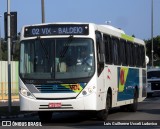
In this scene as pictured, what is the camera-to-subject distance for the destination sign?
17281 mm

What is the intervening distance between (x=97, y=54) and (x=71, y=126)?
2.54m

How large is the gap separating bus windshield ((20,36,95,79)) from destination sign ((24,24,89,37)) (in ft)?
0.74

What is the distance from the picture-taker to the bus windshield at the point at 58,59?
16.9 m

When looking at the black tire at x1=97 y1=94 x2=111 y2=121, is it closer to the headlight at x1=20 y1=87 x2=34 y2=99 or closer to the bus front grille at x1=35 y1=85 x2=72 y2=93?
the bus front grille at x1=35 y1=85 x2=72 y2=93

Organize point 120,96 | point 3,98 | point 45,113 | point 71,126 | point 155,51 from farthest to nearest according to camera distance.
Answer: point 155,51 < point 3,98 < point 120,96 < point 45,113 < point 71,126

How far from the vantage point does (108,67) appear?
741 inches

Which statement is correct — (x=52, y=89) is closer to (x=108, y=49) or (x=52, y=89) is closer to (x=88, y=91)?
(x=88, y=91)

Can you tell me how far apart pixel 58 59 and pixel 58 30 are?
3.32ft

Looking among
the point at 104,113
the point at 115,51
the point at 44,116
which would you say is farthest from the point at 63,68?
the point at 115,51

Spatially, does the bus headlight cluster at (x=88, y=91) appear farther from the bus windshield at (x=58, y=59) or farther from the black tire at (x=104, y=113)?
the black tire at (x=104, y=113)

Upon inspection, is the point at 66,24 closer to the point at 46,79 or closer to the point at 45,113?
the point at 46,79

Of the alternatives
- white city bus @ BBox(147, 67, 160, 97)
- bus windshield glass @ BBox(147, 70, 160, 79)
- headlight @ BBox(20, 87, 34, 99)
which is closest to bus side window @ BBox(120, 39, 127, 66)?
headlight @ BBox(20, 87, 34, 99)

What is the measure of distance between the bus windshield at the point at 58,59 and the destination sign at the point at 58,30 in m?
0.22

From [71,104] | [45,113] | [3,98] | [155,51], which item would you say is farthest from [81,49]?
[155,51]
